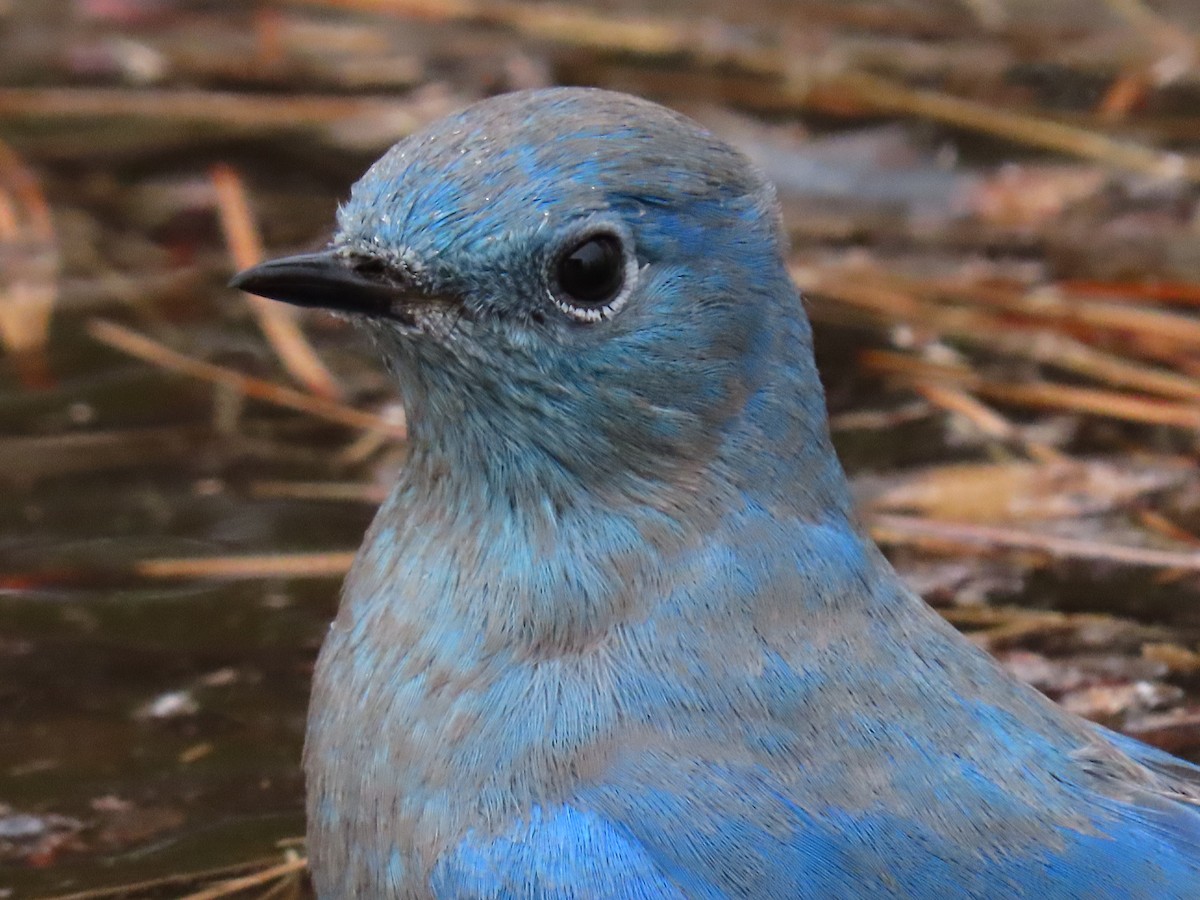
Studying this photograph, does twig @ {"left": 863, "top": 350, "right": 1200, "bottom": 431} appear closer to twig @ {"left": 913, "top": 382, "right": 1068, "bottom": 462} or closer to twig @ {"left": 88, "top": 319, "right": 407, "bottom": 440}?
twig @ {"left": 913, "top": 382, "right": 1068, "bottom": 462}

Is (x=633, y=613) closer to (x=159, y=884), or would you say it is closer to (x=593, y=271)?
(x=593, y=271)

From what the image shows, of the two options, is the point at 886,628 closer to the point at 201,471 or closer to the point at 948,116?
the point at 201,471

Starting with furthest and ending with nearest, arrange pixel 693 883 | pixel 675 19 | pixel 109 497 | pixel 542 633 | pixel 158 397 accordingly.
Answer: pixel 675 19, pixel 158 397, pixel 109 497, pixel 542 633, pixel 693 883

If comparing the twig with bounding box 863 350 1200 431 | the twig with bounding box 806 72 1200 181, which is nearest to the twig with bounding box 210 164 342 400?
the twig with bounding box 863 350 1200 431

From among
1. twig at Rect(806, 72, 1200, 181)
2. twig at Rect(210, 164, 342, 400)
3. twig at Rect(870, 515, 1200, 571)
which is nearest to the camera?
twig at Rect(870, 515, 1200, 571)

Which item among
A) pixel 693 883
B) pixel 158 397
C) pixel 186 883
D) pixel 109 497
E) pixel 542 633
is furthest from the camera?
pixel 158 397

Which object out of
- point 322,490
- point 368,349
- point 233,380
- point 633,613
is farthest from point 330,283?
point 368,349

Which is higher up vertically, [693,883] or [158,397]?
[158,397]

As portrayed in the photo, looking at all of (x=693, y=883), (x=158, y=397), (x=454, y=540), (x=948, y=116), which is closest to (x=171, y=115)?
(x=158, y=397)
